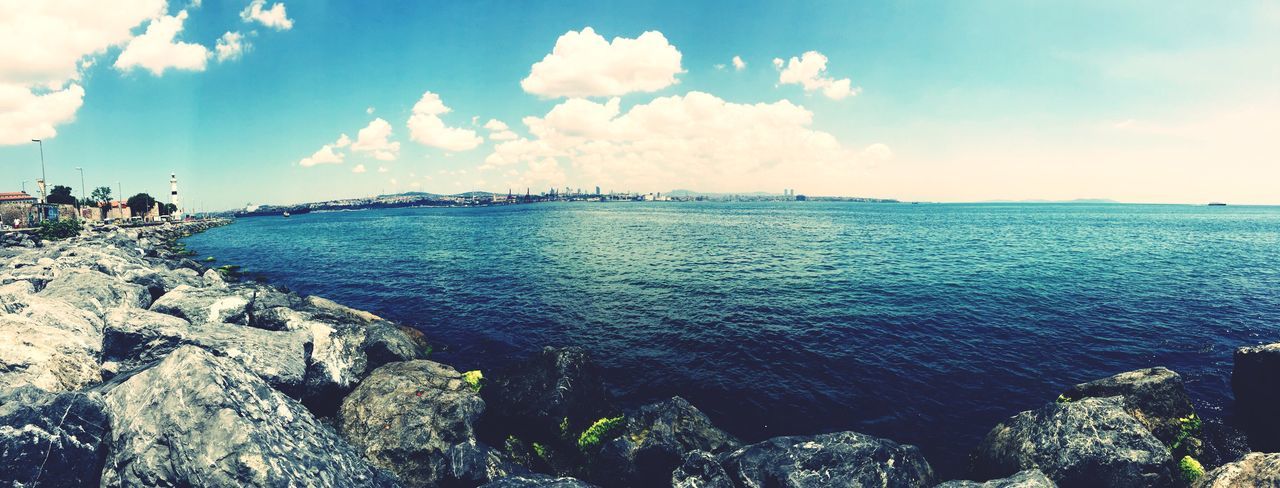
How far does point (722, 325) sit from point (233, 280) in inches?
1748

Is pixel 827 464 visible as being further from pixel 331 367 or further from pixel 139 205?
pixel 139 205

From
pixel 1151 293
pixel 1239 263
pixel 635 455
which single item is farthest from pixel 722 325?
pixel 1239 263

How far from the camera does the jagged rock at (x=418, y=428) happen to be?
12.2m

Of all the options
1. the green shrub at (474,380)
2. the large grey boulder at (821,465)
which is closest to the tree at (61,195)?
the green shrub at (474,380)

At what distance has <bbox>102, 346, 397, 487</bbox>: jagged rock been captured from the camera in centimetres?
781

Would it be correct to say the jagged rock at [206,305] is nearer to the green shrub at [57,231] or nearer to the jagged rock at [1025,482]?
the jagged rock at [1025,482]

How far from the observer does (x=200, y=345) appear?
1410 cm

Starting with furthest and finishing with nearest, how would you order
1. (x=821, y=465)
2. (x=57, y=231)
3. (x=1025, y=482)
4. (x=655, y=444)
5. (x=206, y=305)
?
(x=57, y=231), (x=206, y=305), (x=655, y=444), (x=821, y=465), (x=1025, y=482)

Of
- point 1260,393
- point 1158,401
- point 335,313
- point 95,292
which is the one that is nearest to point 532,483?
point 1158,401

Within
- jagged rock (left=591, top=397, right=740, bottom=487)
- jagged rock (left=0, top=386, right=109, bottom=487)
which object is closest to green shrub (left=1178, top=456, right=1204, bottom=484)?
jagged rock (left=591, top=397, right=740, bottom=487)

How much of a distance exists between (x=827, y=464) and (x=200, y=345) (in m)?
18.3

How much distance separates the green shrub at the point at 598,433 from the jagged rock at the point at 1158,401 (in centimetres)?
1616

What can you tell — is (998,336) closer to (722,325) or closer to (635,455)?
(722,325)

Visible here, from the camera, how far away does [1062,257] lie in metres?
53.6
